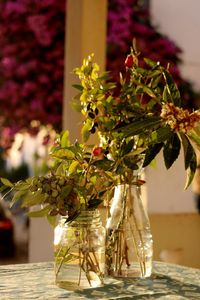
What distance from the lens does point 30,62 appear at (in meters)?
3.91

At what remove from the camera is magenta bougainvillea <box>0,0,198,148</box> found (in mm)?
3842

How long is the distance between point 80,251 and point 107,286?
114 millimetres

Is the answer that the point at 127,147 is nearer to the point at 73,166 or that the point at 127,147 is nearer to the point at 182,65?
the point at 73,166

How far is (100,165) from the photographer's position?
56.7 inches

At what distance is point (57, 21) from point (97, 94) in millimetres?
2490

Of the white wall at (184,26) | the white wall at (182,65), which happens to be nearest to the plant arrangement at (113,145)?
the white wall at (182,65)

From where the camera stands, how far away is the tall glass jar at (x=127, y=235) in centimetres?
155

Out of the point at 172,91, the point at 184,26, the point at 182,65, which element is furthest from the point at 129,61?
the point at 184,26

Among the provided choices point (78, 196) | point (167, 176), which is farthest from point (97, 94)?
point (167, 176)

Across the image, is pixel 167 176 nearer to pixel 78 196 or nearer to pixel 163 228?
pixel 163 228

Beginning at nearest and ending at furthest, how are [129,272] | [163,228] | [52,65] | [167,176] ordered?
[129,272]
[163,228]
[167,176]
[52,65]

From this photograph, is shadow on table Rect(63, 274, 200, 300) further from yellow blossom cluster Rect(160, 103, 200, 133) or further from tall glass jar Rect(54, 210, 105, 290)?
yellow blossom cluster Rect(160, 103, 200, 133)

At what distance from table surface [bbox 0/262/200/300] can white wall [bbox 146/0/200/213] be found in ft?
5.97

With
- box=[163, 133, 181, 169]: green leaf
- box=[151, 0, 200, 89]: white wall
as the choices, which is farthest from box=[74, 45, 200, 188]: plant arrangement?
box=[151, 0, 200, 89]: white wall
